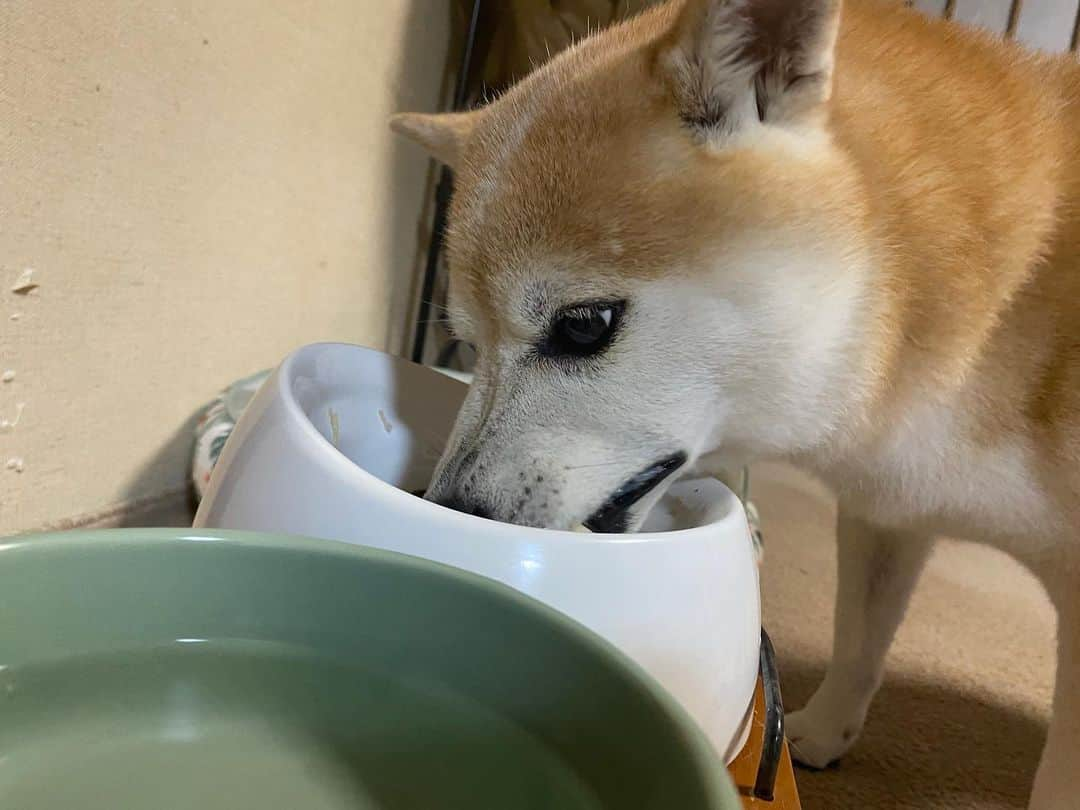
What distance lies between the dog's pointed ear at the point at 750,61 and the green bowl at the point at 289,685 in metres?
0.49

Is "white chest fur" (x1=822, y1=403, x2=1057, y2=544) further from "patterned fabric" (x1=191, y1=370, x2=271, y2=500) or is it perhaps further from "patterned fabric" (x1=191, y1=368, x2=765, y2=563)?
"patterned fabric" (x1=191, y1=370, x2=271, y2=500)

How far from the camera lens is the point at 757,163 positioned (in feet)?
2.40

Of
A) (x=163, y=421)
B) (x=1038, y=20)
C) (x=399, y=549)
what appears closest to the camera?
(x=399, y=549)

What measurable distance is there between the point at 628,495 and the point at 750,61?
1.27ft

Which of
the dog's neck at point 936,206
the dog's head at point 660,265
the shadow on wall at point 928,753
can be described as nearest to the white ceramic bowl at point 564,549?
the dog's head at point 660,265

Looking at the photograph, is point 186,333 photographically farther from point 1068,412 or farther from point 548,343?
point 1068,412

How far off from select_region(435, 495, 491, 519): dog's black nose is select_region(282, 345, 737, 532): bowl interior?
13 centimetres

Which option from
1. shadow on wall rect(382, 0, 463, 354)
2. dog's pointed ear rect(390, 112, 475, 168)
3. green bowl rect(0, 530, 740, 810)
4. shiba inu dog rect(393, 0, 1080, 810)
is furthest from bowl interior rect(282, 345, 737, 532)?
shadow on wall rect(382, 0, 463, 354)

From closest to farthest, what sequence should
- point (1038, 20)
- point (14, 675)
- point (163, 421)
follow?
point (14, 675), point (163, 421), point (1038, 20)

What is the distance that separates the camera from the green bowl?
0.39m

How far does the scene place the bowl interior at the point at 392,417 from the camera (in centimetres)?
Answer: 87

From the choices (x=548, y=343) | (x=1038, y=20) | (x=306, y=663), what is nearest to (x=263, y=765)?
(x=306, y=663)

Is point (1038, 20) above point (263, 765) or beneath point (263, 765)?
above

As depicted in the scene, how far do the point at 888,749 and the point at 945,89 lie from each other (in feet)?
2.78
